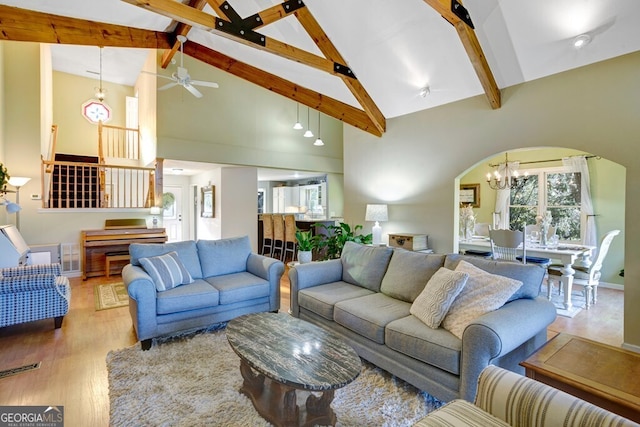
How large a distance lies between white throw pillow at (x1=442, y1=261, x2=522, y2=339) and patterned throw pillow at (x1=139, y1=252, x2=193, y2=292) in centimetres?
250

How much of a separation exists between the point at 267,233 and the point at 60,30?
500cm

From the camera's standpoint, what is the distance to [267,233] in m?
7.54

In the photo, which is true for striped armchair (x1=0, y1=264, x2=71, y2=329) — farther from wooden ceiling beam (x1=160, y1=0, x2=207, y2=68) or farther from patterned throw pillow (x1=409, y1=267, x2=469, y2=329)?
wooden ceiling beam (x1=160, y1=0, x2=207, y2=68)

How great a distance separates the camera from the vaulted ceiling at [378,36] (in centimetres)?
294

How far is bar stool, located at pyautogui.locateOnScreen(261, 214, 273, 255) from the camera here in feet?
24.4

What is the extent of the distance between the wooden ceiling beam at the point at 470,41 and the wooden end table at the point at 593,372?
2840 mm

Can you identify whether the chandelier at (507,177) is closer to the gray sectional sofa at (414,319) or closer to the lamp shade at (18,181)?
the gray sectional sofa at (414,319)

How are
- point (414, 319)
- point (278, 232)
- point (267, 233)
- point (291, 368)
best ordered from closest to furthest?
point (291, 368)
point (414, 319)
point (278, 232)
point (267, 233)

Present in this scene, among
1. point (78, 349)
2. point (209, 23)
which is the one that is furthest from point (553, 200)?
point (78, 349)

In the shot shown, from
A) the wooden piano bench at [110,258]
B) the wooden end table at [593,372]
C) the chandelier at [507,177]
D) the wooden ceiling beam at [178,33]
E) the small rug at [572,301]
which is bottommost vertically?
the small rug at [572,301]

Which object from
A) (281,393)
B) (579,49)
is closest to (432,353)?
(281,393)

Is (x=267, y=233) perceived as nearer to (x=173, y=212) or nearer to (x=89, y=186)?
(x=173, y=212)

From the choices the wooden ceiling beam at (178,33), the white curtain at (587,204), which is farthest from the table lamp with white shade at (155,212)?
the white curtain at (587,204)

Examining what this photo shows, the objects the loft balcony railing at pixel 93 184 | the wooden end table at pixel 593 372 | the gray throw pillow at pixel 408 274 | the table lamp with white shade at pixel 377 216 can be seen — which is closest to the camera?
the wooden end table at pixel 593 372
